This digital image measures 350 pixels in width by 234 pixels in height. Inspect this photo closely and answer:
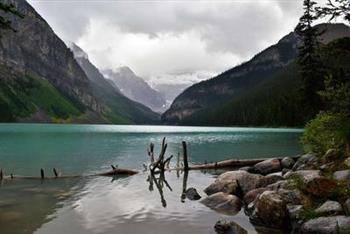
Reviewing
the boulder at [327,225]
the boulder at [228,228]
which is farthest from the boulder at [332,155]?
the boulder at [228,228]

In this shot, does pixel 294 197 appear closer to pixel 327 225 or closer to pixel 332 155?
pixel 327 225

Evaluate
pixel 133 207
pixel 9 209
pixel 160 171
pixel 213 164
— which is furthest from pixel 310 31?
pixel 9 209

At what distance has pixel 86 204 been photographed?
77.0ft

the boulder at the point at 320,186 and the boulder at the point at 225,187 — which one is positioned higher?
the boulder at the point at 320,186

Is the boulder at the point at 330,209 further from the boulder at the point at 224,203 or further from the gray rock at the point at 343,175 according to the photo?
the boulder at the point at 224,203

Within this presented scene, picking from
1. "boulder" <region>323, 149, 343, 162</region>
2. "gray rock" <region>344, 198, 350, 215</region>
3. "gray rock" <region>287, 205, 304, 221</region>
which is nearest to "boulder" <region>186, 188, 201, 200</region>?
"boulder" <region>323, 149, 343, 162</region>

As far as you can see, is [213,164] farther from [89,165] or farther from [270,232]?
[270,232]

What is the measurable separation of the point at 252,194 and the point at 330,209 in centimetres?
744

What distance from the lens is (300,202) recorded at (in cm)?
1772

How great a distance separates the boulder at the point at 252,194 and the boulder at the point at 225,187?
1888 millimetres

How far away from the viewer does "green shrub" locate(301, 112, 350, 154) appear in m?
22.9

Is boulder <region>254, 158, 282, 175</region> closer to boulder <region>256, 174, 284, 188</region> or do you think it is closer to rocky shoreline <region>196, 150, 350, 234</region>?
boulder <region>256, 174, 284, 188</region>

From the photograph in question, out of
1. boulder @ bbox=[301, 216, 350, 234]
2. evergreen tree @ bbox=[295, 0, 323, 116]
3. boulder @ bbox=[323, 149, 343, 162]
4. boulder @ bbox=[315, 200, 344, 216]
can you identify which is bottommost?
boulder @ bbox=[301, 216, 350, 234]

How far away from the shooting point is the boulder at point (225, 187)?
82.2 ft
